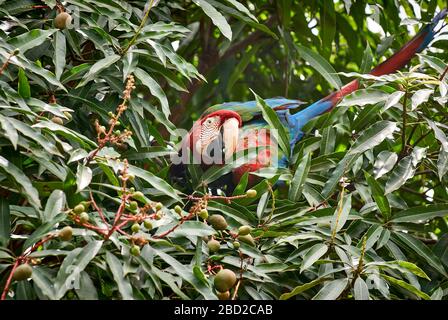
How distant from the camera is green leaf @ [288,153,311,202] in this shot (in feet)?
5.46

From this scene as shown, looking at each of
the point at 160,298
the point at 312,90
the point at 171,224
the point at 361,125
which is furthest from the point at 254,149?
the point at 312,90

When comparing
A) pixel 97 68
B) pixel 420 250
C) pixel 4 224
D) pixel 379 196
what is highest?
pixel 97 68

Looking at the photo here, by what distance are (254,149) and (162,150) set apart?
22 centimetres

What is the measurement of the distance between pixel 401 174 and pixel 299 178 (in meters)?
0.22

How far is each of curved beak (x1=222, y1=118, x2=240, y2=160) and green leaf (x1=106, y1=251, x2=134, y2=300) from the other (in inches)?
30.5

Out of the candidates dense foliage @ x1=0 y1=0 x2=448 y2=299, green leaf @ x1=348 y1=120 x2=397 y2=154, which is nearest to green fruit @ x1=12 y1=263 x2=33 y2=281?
dense foliage @ x1=0 y1=0 x2=448 y2=299

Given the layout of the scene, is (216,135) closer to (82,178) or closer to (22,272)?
(82,178)

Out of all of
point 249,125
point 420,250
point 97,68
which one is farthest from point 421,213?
point 97,68

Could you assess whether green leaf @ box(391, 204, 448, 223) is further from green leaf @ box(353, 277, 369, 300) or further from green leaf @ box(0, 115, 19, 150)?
green leaf @ box(0, 115, 19, 150)

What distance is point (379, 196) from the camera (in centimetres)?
160

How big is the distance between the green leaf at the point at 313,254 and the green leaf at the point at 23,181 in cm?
49

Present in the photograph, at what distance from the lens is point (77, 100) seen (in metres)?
1.67

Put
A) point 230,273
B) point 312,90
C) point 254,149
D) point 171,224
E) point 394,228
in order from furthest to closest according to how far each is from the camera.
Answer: point 312,90
point 254,149
point 394,228
point 171,224
point 230,273
